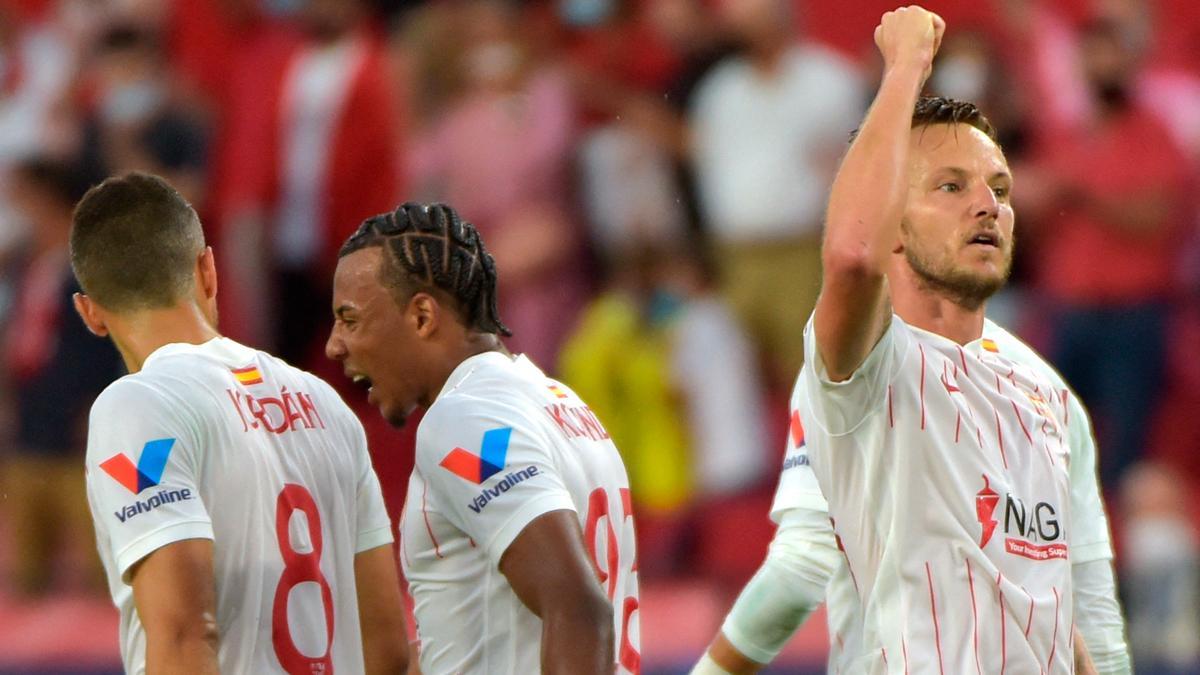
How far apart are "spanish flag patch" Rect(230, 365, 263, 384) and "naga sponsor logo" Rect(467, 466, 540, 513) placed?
0.55m

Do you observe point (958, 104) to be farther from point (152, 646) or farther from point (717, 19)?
point (717, 19)

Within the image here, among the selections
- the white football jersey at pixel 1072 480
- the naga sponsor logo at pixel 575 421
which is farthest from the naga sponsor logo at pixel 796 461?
the naga sponsor logo at pixel 575 421

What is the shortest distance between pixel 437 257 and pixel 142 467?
0.89m

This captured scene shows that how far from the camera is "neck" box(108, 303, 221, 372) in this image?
4.08 metres

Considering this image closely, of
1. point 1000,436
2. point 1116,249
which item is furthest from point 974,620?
point 1116,249

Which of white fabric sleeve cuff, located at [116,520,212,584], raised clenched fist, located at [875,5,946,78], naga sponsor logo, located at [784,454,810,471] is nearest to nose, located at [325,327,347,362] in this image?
white fabric sleeve cuff, located at [116,520,212,584]

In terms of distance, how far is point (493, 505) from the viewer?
155 inches

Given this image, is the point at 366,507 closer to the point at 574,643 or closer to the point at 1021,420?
the point at 574,643

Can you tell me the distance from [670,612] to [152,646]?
600 cm

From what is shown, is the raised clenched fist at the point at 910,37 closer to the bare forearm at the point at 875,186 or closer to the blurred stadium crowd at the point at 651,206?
the bare forearm at the point at 875,186

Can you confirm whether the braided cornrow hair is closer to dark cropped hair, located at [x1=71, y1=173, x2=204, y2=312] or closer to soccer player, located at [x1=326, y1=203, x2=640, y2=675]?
soccer player, located at [x1=326, y1=203, x2=640, y2=675]

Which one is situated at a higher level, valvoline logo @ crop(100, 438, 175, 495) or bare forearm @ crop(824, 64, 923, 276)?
bare forearm @ crop(824, 64, 923, 276)

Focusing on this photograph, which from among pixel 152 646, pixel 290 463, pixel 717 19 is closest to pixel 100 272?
pixel 290 463

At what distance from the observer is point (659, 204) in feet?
32.8
